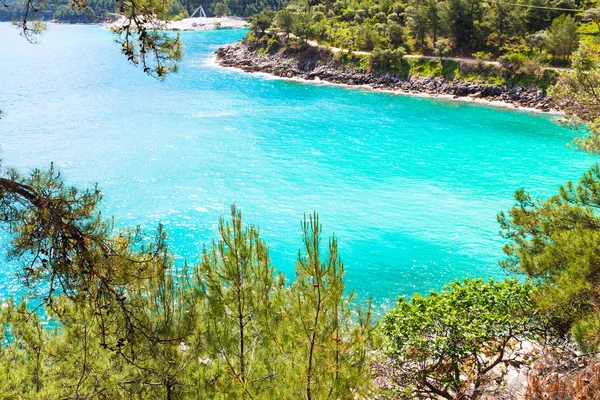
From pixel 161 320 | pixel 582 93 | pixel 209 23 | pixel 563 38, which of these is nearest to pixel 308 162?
pixel 582 93

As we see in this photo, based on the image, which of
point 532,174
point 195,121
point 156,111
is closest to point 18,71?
point 156,111

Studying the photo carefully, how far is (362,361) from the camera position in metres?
6.50

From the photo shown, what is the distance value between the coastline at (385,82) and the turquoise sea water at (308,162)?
A: 2.33 meters

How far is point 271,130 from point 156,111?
15126 millimetres

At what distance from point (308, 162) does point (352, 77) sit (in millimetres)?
28753

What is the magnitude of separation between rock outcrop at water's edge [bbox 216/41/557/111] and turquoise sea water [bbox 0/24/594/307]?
3.02 meters

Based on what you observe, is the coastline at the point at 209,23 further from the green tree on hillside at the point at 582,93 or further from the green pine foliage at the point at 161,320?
the green pine foliage at the point at 161,320

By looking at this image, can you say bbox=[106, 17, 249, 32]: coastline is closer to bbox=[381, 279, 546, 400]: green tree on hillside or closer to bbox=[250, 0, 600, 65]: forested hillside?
bbox=[250, 0, 600, 65]: forested hillside

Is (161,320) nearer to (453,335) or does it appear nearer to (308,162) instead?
(453,335)

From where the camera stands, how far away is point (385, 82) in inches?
2323

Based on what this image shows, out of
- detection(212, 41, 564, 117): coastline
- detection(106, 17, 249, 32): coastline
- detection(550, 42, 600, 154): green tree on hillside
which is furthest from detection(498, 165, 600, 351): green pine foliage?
detection(106, 17, 249, 32): coastline

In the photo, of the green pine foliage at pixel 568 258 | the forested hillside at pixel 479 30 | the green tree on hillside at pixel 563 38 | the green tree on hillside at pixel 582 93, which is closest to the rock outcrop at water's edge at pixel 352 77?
the forested hillside at pixel 479 30

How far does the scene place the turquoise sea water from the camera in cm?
2467

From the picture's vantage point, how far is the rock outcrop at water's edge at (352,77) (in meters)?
49.7
